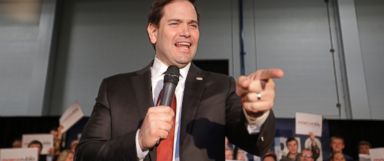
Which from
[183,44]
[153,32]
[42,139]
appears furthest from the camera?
[42,139]

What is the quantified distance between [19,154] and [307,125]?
2.88 m

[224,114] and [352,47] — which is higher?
[352,47]

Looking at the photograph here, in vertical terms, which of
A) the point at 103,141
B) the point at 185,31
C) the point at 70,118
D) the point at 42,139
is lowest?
the point at 42,139

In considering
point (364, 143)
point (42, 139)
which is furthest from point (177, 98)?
point (42, 139)

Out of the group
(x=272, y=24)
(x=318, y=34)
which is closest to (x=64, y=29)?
(x=272, y=24)

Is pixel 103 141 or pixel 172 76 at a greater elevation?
pixel 172 76

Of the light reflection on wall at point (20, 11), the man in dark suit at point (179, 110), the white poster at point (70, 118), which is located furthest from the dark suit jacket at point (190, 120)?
the light reflection on wall at point (20, 11)

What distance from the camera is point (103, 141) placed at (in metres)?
1.00

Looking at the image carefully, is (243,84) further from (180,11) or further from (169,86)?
(180,11)

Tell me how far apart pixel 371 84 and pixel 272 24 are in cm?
171

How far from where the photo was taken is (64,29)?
532 cm

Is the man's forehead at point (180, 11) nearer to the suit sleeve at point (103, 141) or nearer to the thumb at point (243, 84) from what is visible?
the suit sleeve at point (103, 141)

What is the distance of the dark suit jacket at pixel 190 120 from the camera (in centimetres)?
93

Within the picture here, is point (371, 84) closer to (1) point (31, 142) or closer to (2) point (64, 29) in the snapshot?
(1) point (31, 142)
